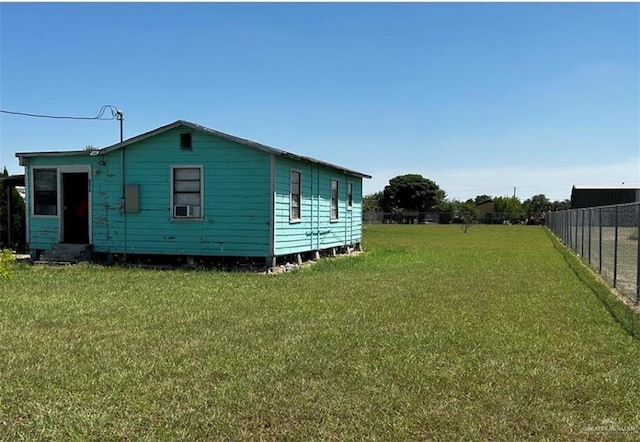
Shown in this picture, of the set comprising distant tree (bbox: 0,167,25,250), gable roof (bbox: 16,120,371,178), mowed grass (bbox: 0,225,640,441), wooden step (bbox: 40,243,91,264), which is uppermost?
gable roof (bbox: 16,120,371,178)

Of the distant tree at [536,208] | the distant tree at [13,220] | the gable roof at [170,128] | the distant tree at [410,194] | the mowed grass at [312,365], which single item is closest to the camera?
the mowed grass at [312,365]

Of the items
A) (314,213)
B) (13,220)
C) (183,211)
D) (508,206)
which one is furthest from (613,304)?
(508,206)

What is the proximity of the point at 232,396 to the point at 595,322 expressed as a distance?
4.83m

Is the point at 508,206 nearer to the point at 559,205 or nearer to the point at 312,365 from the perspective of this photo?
the point at 559,205

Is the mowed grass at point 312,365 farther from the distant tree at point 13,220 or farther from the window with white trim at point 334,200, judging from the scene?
the distant tree at point 13,220

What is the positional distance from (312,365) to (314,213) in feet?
36.9

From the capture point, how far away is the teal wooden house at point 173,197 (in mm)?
13195

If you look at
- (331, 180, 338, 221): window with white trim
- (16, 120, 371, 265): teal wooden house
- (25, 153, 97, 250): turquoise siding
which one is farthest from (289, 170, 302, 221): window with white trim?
(25, 153, 97, 250): turquoise siding

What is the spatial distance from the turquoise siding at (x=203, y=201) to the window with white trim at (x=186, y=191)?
104mm

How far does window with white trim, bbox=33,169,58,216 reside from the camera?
14734mm

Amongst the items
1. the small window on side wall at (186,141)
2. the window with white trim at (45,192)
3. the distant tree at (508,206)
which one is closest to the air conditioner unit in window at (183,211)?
the small window on side wall at (186,141)

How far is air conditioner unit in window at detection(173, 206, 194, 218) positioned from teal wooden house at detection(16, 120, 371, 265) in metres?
0.02

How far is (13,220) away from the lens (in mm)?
17375

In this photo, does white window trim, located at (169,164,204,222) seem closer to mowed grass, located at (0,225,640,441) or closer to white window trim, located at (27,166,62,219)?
white window trim, located at (27,166,62,219)
